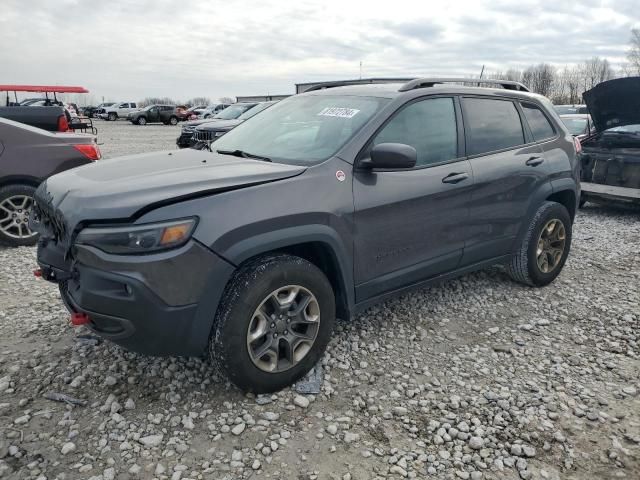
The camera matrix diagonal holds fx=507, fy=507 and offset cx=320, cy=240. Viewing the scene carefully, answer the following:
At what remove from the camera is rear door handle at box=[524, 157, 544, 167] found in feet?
14.1

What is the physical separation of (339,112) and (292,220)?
3.64 ft

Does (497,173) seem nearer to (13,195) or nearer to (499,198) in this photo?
(499,198)

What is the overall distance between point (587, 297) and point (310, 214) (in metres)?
3.07

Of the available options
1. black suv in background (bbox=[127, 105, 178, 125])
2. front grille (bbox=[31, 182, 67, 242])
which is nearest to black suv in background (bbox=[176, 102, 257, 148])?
front grille (bbox=[31, 182, 67, 242])

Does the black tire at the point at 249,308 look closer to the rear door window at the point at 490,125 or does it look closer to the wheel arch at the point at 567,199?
the rear door window at the point at 490,125

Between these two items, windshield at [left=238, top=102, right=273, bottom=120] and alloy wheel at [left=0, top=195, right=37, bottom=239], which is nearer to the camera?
windshield at [left=238, top=102, right=273, bottom=120]

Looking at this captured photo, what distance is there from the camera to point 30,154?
5730mm

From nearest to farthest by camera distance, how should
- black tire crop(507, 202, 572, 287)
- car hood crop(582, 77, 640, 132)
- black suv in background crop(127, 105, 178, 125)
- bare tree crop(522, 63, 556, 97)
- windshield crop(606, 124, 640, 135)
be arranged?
black tire crop(507, 202, 572, 287)
car hood crop(582, 77, 640, 132)
windshield crop(606, 124, 640, 135)
black suv in background crop(127, 105, 178, 125)
bare tree crop(522, 63, 556, 97)

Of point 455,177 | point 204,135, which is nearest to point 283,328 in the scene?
point 455,177

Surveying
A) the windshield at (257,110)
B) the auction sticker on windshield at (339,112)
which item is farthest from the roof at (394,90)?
the windshield at (257,110)

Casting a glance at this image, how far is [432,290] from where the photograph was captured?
4.60 metres

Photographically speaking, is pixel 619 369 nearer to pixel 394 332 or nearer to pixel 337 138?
pixel 394 332

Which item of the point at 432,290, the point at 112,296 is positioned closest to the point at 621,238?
the point at 432,290

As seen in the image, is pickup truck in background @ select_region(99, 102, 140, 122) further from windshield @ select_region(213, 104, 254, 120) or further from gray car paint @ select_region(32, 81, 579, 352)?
gray car paint @ select_region(32, 81, 579, 352)
